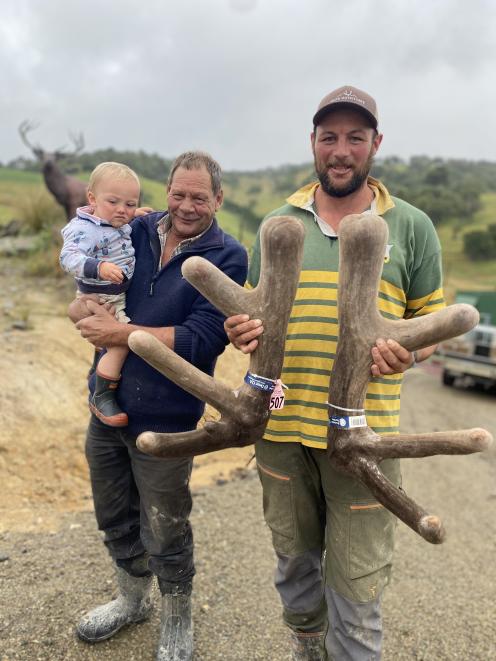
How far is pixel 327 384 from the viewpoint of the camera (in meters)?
2.11

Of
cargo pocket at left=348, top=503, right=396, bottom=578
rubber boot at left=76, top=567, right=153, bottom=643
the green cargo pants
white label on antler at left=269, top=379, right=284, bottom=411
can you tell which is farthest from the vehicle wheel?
white label on antler at left=269, top=379, right=284, bottom=411

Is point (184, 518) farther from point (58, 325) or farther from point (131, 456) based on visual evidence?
point (58, 325)

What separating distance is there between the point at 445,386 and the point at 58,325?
7.47m

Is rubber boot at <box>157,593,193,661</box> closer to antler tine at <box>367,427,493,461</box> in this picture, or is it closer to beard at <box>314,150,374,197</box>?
antler tine at <box>367,427,493,461</box>

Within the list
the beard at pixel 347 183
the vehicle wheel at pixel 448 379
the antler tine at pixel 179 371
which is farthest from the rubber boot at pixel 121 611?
the vehicle wheel at pixel 448 379

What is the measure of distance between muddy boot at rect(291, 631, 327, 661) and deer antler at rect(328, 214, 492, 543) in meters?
0.97

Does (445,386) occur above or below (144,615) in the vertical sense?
below

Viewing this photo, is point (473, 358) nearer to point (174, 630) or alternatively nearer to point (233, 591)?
point (233, 591)

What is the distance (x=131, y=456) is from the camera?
2453mm

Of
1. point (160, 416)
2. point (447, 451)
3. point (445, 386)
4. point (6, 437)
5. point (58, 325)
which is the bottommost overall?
point (445, 386)

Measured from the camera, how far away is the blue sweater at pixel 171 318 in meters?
2.20

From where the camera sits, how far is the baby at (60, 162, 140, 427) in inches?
90.9

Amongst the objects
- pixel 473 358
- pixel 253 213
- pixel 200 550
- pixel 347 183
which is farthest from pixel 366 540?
pixel 253 213

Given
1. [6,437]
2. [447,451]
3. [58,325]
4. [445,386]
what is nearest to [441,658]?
[447,451]
